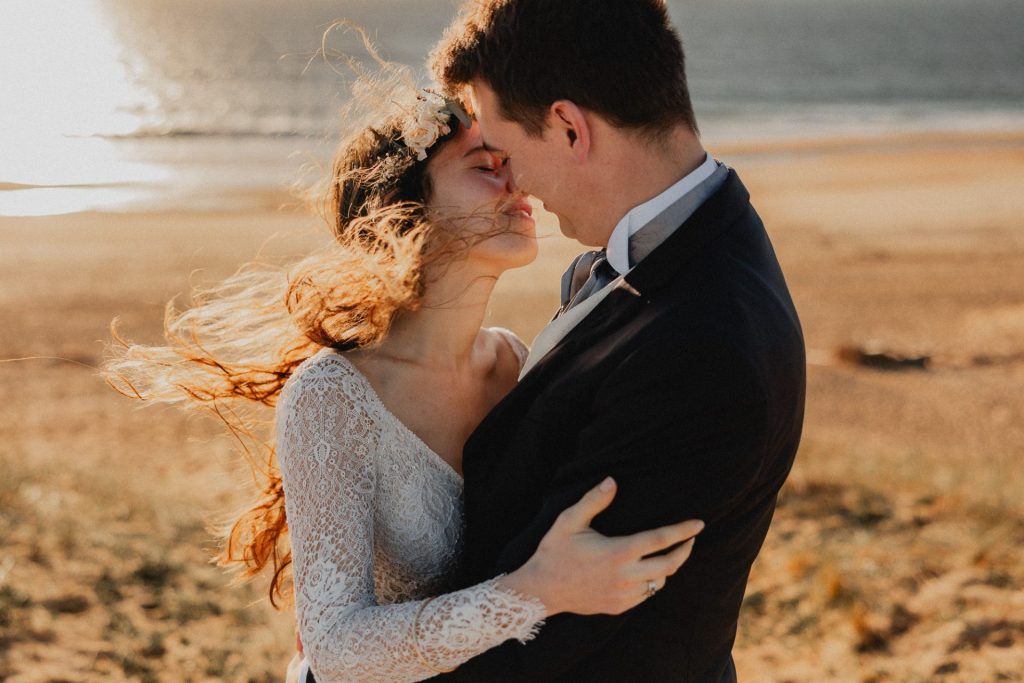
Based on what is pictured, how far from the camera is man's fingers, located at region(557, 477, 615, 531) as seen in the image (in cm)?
188

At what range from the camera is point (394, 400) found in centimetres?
254

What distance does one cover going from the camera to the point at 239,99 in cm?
4472

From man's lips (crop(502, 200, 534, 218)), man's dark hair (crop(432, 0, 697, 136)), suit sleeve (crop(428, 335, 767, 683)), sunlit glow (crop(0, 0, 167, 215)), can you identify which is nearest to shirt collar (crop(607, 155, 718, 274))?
man's dark hair (crop(432, 0, 697, 136))

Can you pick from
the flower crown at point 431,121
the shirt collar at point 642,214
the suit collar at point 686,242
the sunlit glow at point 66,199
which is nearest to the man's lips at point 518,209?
the flower crown at point 431,121

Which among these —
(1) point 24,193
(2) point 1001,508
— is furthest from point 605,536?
(1) point 24,193

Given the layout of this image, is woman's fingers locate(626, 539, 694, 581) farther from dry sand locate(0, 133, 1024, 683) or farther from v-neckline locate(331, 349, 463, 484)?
dry sand locate(0, 133, 1024, 683)

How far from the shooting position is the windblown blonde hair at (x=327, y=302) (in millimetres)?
2506

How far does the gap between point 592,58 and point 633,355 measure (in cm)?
64

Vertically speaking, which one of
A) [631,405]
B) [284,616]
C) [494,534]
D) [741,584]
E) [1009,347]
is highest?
[631,405]

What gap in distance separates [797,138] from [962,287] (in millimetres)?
22251

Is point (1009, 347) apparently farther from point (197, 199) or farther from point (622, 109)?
point (197, 199)

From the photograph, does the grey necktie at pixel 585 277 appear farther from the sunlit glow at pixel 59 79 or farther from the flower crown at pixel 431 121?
the sunlit glow at pixel 59 79

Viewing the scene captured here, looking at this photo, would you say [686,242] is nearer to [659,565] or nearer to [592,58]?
[592,58]

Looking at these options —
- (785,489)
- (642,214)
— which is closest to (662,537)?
(642,214)
